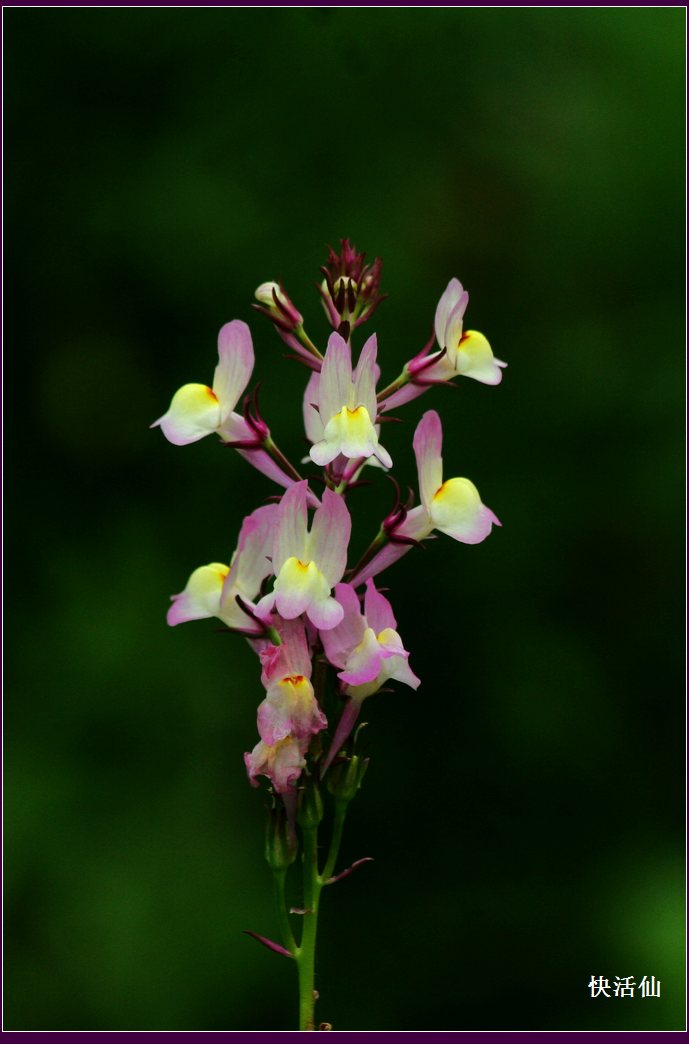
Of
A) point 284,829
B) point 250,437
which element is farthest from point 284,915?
point 250,437

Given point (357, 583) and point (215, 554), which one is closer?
point (357, 583)

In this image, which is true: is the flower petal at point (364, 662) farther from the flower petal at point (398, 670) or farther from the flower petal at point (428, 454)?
the flower petal at point (428, 454)

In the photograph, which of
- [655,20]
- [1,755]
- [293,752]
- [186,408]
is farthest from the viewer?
[655,20]

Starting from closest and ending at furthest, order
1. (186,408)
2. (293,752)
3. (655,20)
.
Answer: (293,752), (186,408), (655,20)

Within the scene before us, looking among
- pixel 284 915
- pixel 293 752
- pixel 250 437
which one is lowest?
pixel 284 915

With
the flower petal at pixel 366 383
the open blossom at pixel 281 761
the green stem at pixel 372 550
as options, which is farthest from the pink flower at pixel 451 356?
the open blossom at pixel 281 761

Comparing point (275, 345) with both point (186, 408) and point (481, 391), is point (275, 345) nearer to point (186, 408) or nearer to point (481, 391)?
point (481, 391)

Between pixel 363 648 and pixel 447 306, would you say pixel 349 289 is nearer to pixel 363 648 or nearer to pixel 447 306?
pixel 447 306
